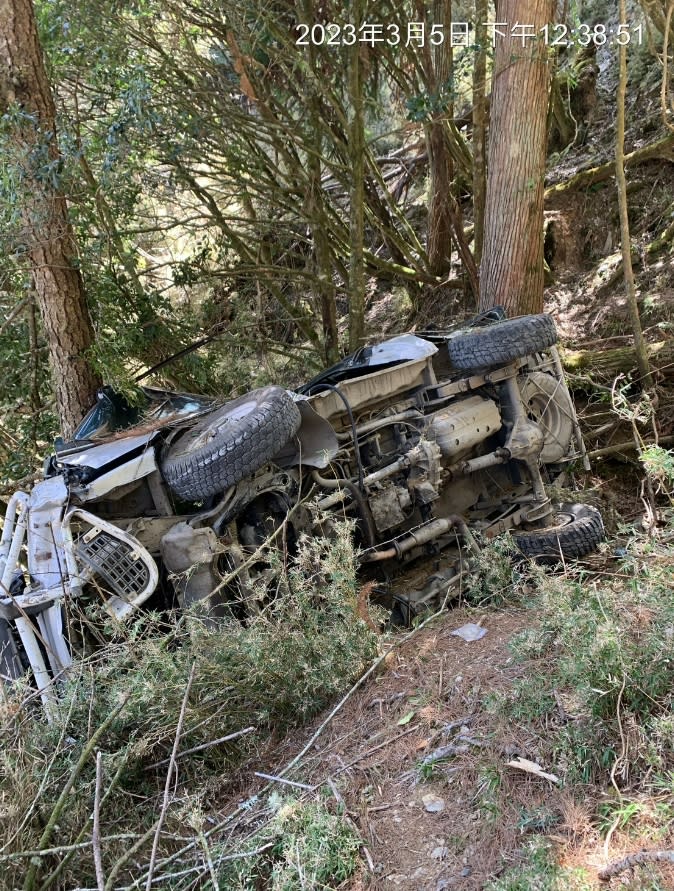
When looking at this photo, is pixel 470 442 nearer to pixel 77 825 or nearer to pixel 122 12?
pixel 77 825

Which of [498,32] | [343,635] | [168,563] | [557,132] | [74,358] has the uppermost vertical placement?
[498,32]

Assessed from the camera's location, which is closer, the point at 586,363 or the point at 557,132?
the point at 586,363

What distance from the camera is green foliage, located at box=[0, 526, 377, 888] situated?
100.0 inches

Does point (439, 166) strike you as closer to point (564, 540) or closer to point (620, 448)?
point (620, 448)

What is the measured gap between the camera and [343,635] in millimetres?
3100

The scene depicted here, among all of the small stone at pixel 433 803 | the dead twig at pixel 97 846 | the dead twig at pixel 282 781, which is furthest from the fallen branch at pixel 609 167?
the dead twig at pixel 97 846

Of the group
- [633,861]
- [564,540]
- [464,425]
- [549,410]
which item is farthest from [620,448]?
[633,861]

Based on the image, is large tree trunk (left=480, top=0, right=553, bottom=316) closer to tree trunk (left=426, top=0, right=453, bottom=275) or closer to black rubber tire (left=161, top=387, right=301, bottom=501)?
tree trunk (left=426, top=0, right=453, bottom=275)

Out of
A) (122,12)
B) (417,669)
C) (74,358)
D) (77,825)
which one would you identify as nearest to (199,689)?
(77,825)

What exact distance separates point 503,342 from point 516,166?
87.2 inches

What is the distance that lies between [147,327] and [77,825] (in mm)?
4639

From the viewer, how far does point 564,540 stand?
4.57 metres

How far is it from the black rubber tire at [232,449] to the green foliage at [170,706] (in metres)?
0.62

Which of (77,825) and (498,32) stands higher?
(498,32)
